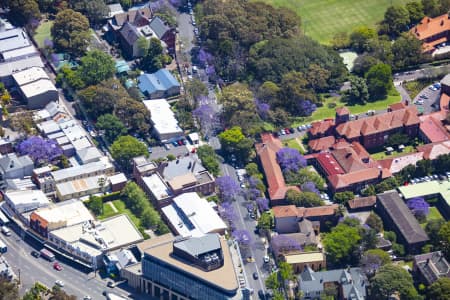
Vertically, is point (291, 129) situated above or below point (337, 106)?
above

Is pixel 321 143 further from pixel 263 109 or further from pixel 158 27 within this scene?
pixel 158 27

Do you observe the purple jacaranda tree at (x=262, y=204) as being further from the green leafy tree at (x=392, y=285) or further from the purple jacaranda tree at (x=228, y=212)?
the green leafy tree at (x=392, y=285)

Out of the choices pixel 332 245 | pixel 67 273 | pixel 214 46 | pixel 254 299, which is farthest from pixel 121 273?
pixel 214 46

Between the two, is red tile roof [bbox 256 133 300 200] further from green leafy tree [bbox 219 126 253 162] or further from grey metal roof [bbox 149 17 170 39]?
grey metal roof [bbox 149 17 170 39]

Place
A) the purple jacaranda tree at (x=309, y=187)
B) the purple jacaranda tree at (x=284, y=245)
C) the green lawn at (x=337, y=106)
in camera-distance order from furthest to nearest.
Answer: the green lawn at (x=337, y=106) < the purple jacaranda tree at (x=309, y=187) < the purple jacaranda tree at (x=284, y=245)

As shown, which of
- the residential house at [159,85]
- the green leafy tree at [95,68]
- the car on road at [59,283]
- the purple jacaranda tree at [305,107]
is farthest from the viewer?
the residential house at [159,85]

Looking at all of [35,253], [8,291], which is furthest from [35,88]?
[8,291]

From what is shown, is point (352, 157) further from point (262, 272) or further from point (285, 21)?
point (285, 21)

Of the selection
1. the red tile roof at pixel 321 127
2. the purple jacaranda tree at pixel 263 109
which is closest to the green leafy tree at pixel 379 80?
the red tile roof at pixel 321 127
